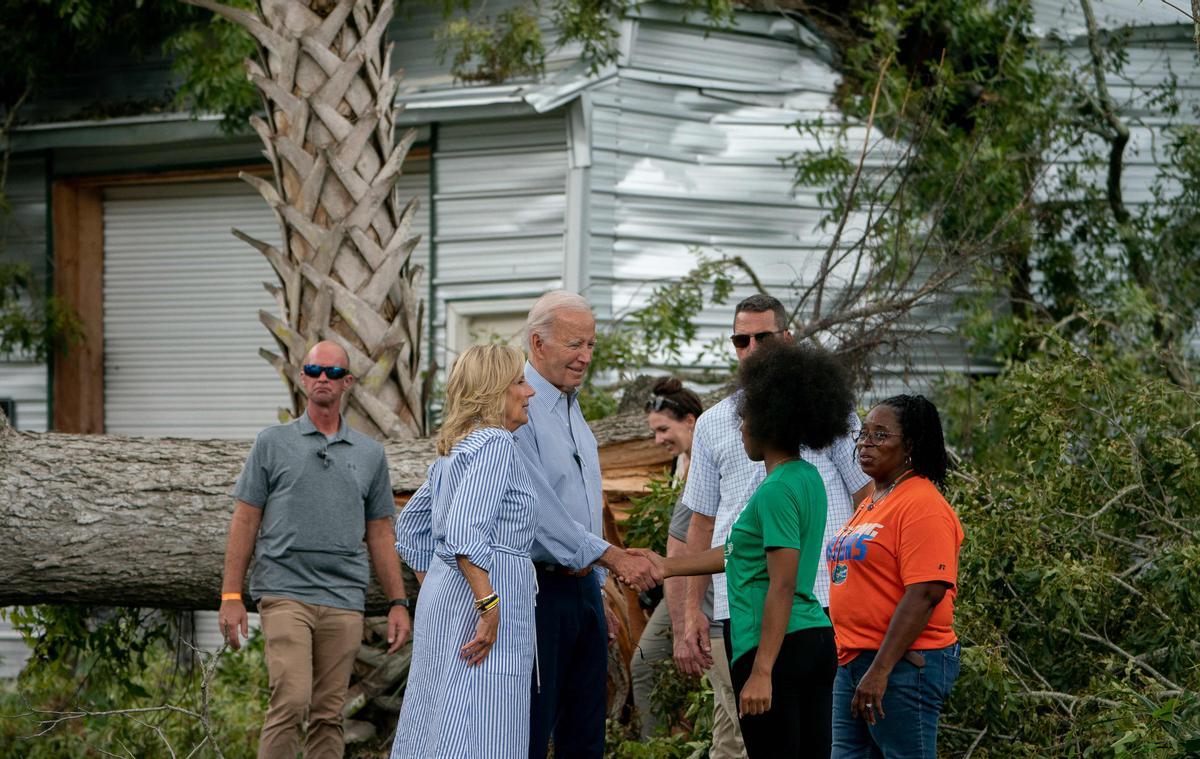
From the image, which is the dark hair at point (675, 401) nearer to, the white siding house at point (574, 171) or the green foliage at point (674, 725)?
the green foliage at point (674, 725)

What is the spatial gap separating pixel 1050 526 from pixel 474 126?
21.9 ft

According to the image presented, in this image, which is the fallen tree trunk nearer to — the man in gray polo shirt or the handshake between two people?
the man in gray polo shirt

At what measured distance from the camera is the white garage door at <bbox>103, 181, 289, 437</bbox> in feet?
41.4

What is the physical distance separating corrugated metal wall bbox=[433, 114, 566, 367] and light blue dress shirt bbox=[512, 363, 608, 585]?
6.23 metres

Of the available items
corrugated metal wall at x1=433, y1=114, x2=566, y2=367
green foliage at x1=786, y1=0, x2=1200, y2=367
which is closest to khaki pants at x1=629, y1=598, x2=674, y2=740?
→ green foliage at x1=786, y1=0, x2=1200, y2=367

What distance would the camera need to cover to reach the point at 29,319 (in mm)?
12664

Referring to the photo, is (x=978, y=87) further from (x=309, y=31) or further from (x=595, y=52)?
(x=309, y=31)

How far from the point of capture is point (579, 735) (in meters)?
4.85

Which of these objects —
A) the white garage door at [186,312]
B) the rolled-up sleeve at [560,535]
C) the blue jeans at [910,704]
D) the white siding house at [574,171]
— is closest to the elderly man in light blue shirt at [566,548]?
the rolled-up sleeve at [560,535]

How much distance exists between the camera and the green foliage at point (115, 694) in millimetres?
7430

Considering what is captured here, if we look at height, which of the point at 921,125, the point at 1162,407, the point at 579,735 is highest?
the point at 921,125

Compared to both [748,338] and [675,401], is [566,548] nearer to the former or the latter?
[748,338]

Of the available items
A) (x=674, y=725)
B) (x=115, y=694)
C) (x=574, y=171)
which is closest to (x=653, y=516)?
(x=674, y=725)

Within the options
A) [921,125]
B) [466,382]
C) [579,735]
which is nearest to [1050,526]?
[579,735]
